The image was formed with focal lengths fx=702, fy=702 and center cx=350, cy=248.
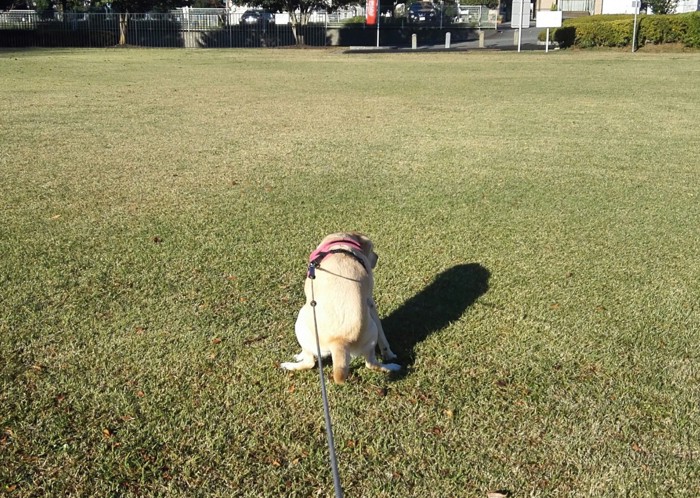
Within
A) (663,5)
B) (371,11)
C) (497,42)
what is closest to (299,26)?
(371,11)

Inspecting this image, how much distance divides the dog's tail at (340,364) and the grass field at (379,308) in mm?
204

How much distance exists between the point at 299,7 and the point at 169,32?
9.31m

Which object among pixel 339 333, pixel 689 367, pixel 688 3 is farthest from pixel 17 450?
pixel 688 3

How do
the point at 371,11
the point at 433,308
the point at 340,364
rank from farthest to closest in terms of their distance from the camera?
1. the point at 371,11
2. the point at 433,308
3. the point at 340,364

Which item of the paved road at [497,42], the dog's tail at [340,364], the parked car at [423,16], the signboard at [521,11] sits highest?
the parked car at [423,16]

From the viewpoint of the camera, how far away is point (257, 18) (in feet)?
164

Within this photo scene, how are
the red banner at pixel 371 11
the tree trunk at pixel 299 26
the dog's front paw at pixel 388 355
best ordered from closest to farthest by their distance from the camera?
the dog's front paw at pixel 388 355 → the tree trunk at pixel 299 26 → the red banner at pixel 371 11

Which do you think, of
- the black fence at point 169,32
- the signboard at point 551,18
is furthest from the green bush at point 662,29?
the black fence at point 169,32

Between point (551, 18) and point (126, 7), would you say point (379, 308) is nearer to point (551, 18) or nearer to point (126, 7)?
point (551, 18)

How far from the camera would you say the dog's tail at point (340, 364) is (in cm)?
317

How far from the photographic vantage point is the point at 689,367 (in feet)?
12.1

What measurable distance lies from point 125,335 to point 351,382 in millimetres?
1399

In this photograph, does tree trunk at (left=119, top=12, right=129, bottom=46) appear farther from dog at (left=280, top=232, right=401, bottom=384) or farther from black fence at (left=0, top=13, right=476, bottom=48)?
dog at (left=280, top=232, right=401, bottom=384)

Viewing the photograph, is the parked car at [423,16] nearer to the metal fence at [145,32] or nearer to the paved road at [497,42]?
the paved road at [497,42]
